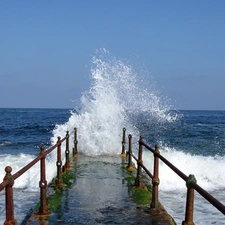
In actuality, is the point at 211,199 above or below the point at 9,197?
above

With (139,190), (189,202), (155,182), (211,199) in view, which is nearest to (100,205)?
(155,182)

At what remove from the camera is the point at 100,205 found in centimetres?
609

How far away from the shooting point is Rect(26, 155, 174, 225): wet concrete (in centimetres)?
524

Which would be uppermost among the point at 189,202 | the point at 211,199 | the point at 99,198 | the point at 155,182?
the point at 211,199

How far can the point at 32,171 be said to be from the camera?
13188 millimetres

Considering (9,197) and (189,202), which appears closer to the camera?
(9,197)

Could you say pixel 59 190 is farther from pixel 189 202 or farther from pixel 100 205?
pixel 189 202

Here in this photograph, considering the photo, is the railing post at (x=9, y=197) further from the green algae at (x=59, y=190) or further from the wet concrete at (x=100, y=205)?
the green algae at (x=59, y=190)

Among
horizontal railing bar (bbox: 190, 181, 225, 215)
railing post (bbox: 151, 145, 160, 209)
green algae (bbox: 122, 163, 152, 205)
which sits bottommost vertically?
green algae (bbox: 122, 163, 152, 205)

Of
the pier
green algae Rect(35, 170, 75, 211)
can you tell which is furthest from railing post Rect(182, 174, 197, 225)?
green algae Rect(35, 170, 75, 211)

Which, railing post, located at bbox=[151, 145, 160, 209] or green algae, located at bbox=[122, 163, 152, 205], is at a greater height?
railing post, located at bbox=[151, 145, 160, 209]

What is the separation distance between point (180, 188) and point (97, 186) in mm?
4674

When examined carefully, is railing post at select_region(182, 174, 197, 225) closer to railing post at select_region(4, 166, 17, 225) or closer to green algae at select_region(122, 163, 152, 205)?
railing post at select_region(4, 166, 17, 225)

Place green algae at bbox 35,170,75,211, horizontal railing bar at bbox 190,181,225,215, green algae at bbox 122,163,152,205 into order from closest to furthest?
1. horizontal railing bar at bbox 190,181,225,215
2. green algae at bbox 35,170,75,211
3. green algae at bbox 122,163,152,205
